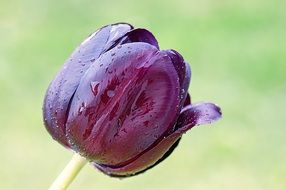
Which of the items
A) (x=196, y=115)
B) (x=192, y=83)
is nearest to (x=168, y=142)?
(x=196, y=115)

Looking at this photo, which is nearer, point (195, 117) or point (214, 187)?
point (195, 117)

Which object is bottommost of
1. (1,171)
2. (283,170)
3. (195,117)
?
(283,170)

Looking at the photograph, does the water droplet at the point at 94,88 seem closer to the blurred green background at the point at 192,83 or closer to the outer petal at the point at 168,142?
the outer petal at the point at 168,142

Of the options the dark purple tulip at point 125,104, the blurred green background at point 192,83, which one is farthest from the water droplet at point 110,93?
the blurred green background at point 192,83

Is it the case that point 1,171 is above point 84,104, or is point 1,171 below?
below

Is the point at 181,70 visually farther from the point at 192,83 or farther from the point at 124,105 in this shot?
the point at 192,83

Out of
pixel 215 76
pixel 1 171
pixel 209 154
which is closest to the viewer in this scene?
pixel 1 171

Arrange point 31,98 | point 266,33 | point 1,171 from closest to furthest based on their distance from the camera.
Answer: point 1,171 → point 31,98 → point 266,33

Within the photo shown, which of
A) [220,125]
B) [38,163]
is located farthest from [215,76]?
[38,163]

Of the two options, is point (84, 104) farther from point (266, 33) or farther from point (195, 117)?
point (266, 33)
